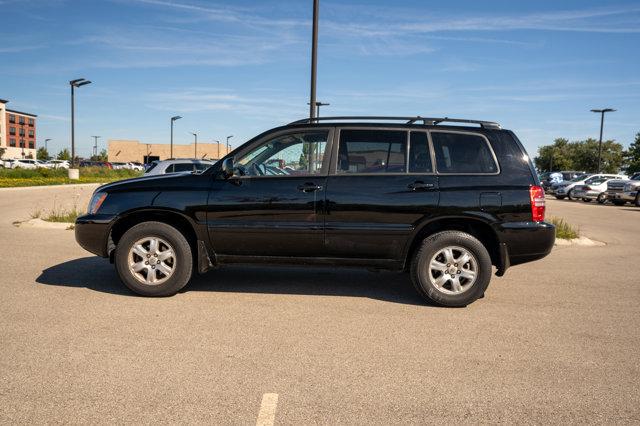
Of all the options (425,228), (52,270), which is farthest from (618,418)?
(52,270)

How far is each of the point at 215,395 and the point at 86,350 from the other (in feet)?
4.36

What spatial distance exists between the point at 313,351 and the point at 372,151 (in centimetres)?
239

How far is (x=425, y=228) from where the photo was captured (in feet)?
18.3

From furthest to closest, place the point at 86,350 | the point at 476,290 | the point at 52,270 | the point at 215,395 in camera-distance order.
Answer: the point at 52,270
the point at 476,290
the point at 86,350
the point at 215,395

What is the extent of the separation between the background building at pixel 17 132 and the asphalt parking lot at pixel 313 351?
383 ft

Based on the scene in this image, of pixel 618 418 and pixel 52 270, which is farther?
pixel 52 270

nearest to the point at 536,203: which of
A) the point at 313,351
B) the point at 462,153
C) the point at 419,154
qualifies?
the point at 462,153

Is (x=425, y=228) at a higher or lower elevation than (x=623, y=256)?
higher

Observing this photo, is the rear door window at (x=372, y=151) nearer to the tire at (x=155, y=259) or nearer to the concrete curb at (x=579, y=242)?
the tire at (x=155, y=259)

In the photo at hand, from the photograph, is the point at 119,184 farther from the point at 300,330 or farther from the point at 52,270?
the point at 300,330

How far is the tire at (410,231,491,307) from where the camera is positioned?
17.7 feet

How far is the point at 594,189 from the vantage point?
30062mm

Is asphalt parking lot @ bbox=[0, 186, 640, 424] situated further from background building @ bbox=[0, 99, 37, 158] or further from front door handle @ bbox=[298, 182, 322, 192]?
background building @ bbox=[0, 99, 37, 158]

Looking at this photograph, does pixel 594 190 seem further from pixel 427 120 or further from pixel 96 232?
pixel 96 232
